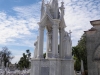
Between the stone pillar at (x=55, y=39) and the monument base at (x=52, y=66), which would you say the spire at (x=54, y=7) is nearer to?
the stone pillar at (x=55, y=39)

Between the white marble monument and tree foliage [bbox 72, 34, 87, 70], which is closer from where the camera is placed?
the white marble monument

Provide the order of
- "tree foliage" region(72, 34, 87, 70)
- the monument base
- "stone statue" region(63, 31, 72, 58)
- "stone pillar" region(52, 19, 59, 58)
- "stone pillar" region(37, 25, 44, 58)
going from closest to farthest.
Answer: the monument base
"stone pillar" region(52, 19, 59, 58)
"stone pillar" region(37, 25, 44, 58)
"stone statue" region(63, 31, 72, 58)
"tree foliage" region(72, 34, 87, 70)

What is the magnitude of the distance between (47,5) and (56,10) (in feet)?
3.28

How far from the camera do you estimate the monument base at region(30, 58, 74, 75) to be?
1238 centimetres

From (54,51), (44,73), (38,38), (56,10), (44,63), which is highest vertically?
(56,10)

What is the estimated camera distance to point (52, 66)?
1240cm

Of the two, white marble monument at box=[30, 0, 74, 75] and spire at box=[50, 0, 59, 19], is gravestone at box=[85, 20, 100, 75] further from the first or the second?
spire at box=[50, 0, 59, 19]

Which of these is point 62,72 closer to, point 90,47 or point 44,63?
point 44,63

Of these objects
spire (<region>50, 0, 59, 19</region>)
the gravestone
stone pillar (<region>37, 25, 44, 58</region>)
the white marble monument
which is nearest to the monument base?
the white marble monument

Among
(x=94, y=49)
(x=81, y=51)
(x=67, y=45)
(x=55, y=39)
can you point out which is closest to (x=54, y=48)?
(x=55, y=39)

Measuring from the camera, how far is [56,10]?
13859mm

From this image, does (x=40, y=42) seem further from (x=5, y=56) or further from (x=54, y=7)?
(x=5, y=56)

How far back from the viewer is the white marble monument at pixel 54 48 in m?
12.6

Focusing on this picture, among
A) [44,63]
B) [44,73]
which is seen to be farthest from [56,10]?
[44,73]
